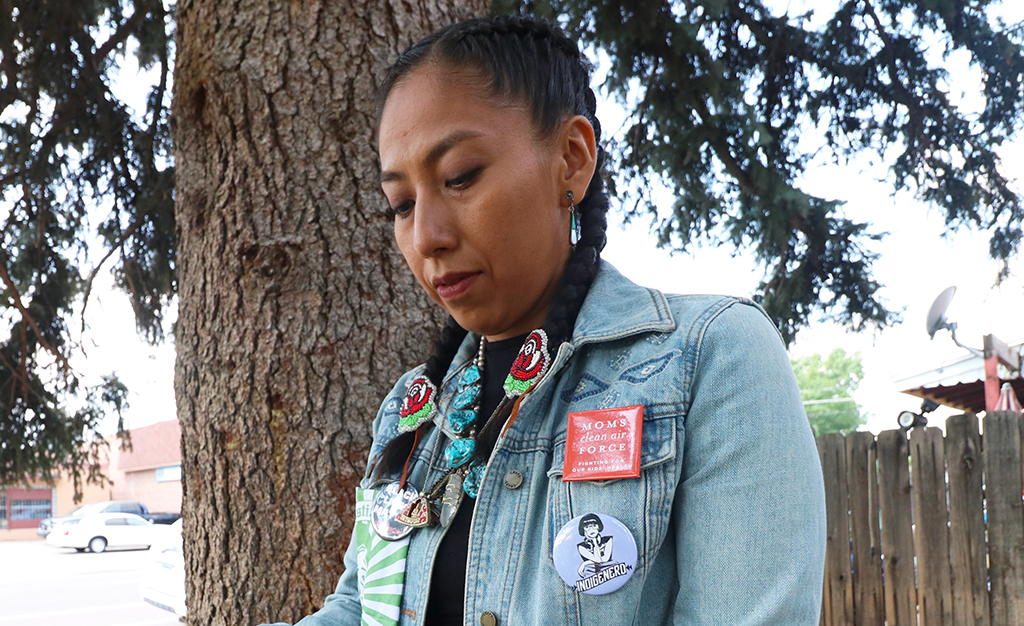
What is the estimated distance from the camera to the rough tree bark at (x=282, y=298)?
2.16 metres

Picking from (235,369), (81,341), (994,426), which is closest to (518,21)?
(235,369)

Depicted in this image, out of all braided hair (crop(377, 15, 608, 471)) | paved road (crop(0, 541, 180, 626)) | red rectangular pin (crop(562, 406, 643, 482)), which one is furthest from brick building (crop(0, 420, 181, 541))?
red rectangular pin (crop(562, 406, 643, 482))

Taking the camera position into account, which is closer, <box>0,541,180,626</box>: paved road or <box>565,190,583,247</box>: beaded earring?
<box>565,190,583,247</box>: beaded earring

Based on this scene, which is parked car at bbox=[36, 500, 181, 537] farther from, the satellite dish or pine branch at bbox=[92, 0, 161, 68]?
the satellite dish

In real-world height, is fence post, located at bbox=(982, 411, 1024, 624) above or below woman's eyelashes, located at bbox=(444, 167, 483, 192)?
below

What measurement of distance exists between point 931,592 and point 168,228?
12.8 ft

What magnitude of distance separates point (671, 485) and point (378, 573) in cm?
59

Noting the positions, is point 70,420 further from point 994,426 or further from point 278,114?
point 994,426

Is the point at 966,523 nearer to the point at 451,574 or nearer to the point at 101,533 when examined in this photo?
the point at 451,574

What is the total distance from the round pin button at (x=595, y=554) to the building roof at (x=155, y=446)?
33.8m

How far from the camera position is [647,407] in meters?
1.08

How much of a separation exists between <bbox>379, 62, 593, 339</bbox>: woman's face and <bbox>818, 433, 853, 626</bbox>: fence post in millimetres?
2876

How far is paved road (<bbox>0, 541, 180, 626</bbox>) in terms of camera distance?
1016cm

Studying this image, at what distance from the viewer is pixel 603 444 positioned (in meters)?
1.09
